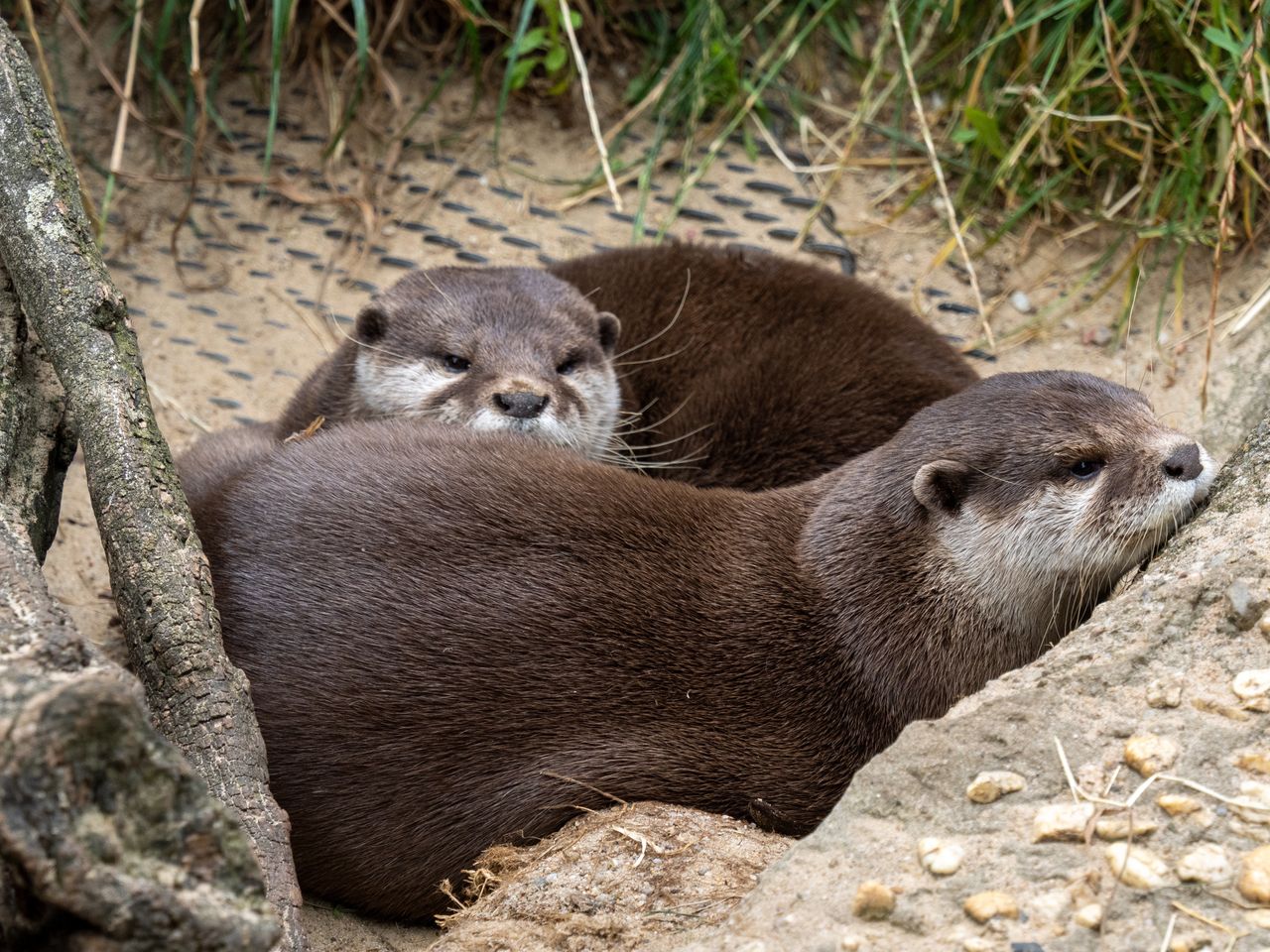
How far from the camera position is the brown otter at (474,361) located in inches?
124

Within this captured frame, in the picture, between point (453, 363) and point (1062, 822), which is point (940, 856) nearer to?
point (1062, 822)

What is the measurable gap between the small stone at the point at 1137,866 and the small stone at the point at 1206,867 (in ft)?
0.07

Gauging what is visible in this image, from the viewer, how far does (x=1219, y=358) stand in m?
3.76

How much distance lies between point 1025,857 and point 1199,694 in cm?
38

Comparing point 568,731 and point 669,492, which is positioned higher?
point 669,492

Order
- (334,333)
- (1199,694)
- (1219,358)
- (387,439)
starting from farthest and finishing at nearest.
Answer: (334,333)
(1219,358)
(387,439)
(1199,694)

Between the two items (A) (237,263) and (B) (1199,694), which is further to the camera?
(A) (237,263)

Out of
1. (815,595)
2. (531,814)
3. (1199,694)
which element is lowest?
(531,814)

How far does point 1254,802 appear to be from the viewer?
1.67m

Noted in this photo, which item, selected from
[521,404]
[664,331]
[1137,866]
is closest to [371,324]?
[521,404]

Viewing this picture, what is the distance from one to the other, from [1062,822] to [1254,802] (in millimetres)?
216

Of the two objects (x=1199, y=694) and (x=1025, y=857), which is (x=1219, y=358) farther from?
(x=1025, y=857)

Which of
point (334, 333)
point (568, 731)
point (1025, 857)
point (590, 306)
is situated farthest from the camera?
point (334, 333)

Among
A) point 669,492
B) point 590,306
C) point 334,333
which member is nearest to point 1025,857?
point 669,492
